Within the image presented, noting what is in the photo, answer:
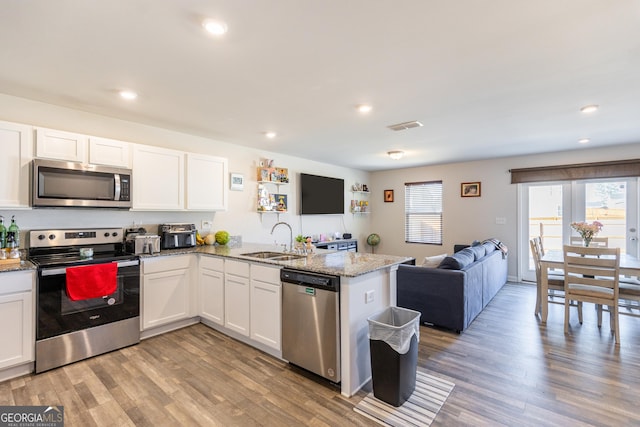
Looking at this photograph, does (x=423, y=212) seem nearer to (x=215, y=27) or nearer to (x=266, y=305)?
(x=266, y=305)

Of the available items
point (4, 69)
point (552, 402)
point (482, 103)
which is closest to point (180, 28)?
point (4, 69)

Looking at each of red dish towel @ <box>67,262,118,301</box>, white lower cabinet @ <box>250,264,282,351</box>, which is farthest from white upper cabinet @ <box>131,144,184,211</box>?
white lower cabinet @ <box>250,264,282,351</box>

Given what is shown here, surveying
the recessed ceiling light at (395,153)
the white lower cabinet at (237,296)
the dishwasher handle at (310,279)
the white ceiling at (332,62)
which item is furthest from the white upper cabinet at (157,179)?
the recessed ceiling light at (395,153)

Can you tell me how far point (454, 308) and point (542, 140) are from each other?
9.73ft

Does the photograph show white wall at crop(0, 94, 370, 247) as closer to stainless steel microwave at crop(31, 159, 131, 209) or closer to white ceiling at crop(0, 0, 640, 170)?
white ceiling at crop(0, 0, 640, 170)

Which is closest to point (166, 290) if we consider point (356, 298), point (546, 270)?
A: point (356, 298)

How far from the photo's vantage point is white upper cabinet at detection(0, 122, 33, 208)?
250 cm

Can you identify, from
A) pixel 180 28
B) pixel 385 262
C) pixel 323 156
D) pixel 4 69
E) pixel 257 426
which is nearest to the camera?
pixel 180 28

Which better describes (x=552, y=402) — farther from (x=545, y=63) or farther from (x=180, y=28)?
(x=180, y=28)

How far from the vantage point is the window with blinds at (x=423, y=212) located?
657cm

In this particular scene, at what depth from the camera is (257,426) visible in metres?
1.87

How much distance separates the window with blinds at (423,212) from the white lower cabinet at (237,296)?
15.9ft

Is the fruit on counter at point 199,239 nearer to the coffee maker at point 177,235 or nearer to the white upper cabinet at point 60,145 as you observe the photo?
the coffee maker at point 177,235

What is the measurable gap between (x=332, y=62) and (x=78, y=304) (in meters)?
2.96
